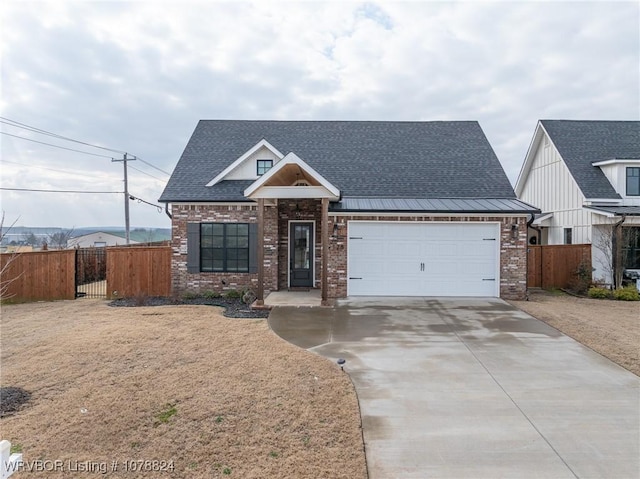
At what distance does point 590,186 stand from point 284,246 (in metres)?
12.6

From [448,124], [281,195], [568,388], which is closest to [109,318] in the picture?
[281,195]

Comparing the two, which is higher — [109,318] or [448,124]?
[448,124]

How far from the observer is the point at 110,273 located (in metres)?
13.1

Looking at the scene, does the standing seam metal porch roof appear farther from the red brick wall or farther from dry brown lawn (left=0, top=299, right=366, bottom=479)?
dry brown lawn (left=0, top=299, right=366, bottom=479)

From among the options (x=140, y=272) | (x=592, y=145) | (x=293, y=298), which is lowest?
(x=293, y=298)

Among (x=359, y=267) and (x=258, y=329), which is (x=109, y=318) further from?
(x=359, y=267)

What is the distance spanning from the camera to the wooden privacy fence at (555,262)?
1498 centimetres

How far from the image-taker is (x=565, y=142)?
18.0 meters

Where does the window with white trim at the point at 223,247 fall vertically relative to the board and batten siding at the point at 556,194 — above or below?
below

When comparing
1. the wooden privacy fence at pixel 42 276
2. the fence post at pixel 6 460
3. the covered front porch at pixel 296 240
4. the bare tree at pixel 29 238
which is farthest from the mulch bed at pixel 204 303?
the fence post at pixel 6 460

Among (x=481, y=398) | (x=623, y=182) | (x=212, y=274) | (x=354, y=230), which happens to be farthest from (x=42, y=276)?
(x=623, y=182)

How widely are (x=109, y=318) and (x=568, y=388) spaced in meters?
9.95

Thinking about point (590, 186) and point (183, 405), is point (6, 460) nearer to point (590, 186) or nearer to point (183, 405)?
point (183, 405)

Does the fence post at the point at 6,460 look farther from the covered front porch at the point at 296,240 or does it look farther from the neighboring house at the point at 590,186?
the neighboring house at the point at 590,186
